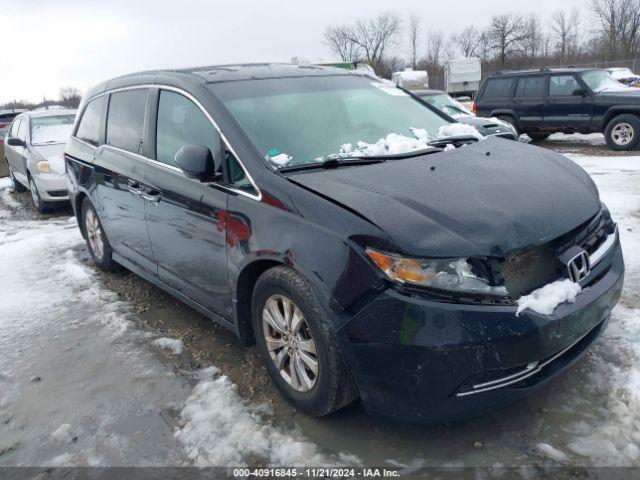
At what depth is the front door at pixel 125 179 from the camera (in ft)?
13.7

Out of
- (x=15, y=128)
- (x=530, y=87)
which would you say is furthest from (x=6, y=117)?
(x=530, y=87)

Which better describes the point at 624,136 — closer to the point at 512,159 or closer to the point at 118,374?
the point at 512,159

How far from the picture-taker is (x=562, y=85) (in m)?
12.6

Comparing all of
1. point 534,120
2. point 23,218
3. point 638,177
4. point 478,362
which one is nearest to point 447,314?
point 478,362

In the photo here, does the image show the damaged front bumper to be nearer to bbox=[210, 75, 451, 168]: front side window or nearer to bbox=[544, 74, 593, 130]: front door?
bbox=[210, 75, 451, 168]: front side window

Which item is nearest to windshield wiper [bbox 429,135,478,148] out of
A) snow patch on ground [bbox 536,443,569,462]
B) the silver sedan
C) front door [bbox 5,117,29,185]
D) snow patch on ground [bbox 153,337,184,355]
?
snow patch on ground [bbox 536,443,569,462]

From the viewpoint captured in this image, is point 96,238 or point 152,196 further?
point 96,238

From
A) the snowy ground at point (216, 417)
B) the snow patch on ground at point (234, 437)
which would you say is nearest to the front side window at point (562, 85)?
the snowy ground at point (216, 417)

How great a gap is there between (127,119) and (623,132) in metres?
10.6

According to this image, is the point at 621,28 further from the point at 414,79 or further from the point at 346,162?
the point at 346,162

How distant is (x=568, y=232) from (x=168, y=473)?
2246 millimetres

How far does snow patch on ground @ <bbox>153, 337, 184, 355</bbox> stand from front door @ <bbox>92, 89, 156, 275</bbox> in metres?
0.57

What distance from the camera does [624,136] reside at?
11484 millimetres

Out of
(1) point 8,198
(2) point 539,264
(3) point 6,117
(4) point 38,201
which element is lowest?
(1) point 8,198
